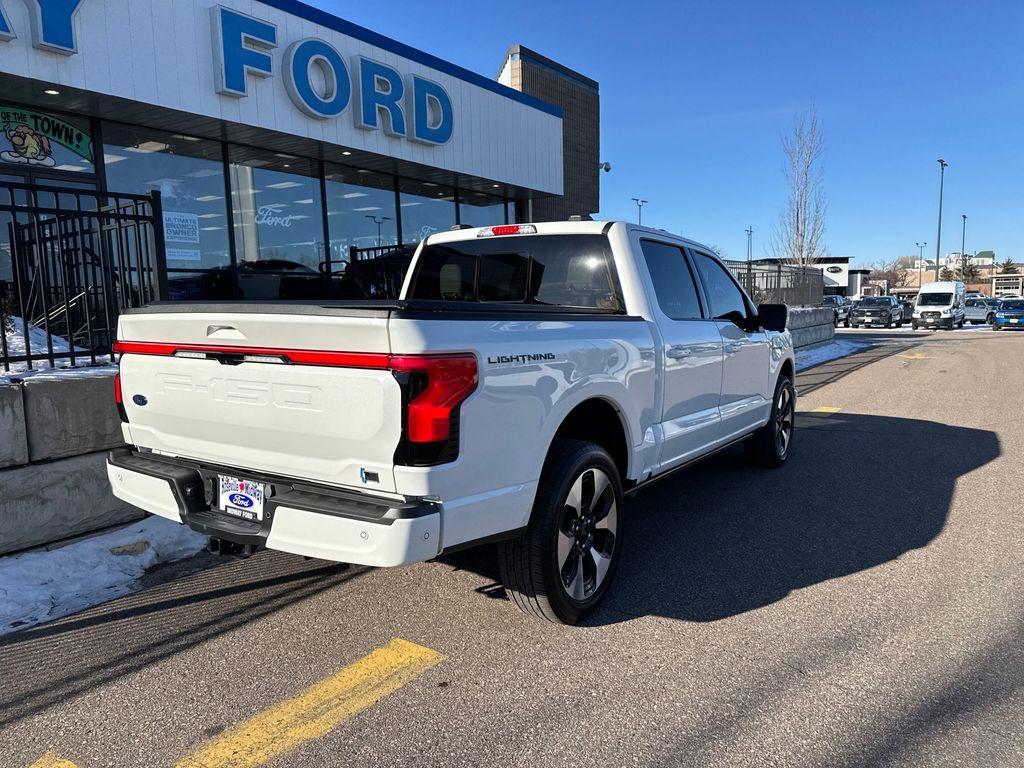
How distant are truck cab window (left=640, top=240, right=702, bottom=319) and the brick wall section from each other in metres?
13.0

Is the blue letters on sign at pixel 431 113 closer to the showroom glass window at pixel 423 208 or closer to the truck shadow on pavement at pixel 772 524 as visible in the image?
the showroom glass window at pixel 423 208

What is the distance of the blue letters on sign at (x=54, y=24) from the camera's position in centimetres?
714

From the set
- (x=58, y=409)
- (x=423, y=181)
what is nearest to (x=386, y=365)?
(x=58, y=409)

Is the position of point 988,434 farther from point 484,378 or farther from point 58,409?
point 58,409

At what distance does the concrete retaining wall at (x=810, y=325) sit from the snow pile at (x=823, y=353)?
23 centimetres

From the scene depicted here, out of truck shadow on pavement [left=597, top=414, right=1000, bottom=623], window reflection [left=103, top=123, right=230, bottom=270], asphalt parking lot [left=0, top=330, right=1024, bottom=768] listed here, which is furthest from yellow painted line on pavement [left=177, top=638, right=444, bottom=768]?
window reflection [left=103, top=123, right=230, bottom=270]

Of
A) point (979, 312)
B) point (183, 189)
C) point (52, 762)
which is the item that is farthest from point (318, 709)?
point (979, 312)

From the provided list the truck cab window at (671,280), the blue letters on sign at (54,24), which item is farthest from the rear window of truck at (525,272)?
the blue letters on sign at (54,24)

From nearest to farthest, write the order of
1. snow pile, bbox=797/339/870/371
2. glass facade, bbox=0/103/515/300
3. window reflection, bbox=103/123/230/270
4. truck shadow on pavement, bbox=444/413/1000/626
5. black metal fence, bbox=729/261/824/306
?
truck shadow on pavement, bbox=444/413/1000/626 → glass facade, bbox=0/103/515/300 → window reflection, bbox=103/123/230/270 → snow pile, bbox=797/339/870/371 → black metal fence, bbox=729/261/824/306

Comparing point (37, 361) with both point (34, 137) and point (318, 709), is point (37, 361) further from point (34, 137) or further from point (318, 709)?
point (34, 137)

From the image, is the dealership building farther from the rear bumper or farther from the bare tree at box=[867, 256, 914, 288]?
the bare tree at box=[867, 256, 914, 288]

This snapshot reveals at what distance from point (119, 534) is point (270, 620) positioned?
1641mm

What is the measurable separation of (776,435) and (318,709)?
4.85m

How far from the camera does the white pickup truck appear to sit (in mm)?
2592
